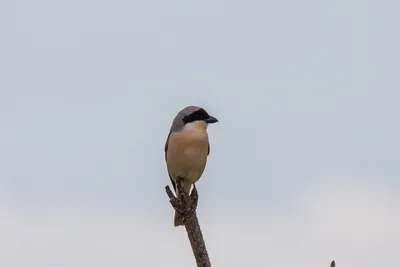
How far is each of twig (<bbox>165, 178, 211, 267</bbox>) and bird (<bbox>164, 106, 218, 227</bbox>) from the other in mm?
1480

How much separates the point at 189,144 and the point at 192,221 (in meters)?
2.12

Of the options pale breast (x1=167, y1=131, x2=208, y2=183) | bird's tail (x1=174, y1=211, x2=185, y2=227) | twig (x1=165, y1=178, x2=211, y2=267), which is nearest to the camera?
twig (x1=165, y1=178, x2=211, y2=267)

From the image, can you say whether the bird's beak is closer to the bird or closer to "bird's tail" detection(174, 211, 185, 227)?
the bird

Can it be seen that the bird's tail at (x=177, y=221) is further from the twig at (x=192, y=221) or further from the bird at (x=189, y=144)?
the bird at (x=189, y=144)

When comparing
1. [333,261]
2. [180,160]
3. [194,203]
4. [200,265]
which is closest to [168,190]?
[194,203]

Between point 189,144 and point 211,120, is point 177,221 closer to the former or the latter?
point 189,144

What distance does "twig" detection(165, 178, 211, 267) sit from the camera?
271 inches

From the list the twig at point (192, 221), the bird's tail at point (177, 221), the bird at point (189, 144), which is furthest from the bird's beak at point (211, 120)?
the twig at point (192, 221)

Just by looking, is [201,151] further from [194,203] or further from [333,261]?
[333,261]

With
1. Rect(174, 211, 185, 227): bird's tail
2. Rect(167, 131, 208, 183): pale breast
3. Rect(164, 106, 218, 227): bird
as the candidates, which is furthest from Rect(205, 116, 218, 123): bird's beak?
Rect(174, 211, 185, 227): bird's tail

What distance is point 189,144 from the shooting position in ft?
30.8

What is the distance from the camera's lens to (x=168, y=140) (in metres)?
9.73

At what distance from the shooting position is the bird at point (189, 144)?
30.9 feet

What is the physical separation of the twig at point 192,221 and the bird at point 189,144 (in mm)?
1480
